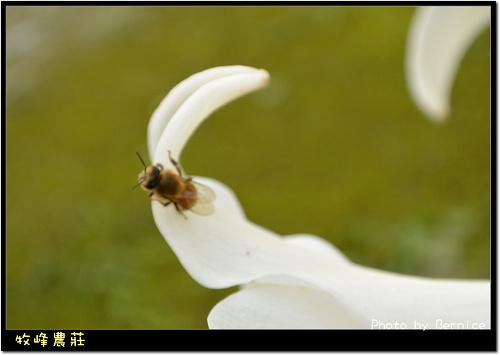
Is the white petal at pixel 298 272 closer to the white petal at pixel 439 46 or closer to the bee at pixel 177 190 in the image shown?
the bee at pixel 177 190

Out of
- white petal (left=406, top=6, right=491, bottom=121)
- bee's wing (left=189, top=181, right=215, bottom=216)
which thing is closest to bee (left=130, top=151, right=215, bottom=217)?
bee's wing (left=189, top=181, right=215, bottom=216)

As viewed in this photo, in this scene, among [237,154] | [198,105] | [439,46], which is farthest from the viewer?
[237,154]

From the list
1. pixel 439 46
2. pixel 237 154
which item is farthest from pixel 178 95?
pixel 237 154

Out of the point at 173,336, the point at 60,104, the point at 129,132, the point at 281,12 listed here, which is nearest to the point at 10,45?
the point at 60,104

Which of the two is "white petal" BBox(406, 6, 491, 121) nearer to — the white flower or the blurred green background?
the white flower

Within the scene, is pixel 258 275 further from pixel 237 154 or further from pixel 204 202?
pixel 237 154

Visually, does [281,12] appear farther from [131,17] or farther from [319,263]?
[319,263]
